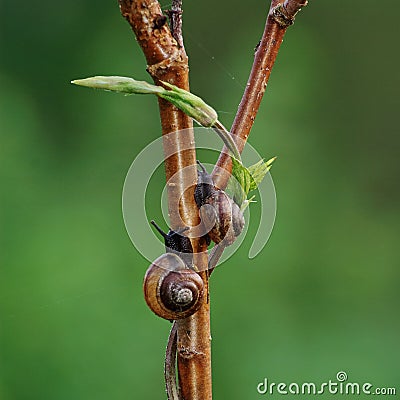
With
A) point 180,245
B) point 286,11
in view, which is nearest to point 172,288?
point 180,245

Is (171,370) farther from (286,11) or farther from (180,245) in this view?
(286,11)

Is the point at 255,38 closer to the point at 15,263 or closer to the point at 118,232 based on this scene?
the point at 118,232

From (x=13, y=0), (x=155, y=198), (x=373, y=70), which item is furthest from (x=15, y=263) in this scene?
(x=373, y=70)

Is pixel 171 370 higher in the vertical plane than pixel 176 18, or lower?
lower

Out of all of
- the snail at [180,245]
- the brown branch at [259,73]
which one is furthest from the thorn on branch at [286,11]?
the snail at [180,245]

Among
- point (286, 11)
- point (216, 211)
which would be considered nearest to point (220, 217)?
point (216, 211)
